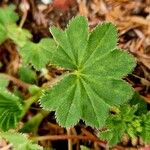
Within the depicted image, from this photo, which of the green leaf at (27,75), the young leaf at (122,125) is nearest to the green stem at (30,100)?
the green leaf at (27,75)

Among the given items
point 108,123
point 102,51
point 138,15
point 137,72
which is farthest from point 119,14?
point 108,123

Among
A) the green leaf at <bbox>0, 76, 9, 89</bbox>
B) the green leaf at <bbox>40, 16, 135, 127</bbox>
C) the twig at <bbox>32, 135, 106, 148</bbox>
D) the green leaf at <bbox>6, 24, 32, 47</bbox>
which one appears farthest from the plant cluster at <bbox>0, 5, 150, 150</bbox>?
the green leaf at <bbox>6, 24, 32, 47</bbox>

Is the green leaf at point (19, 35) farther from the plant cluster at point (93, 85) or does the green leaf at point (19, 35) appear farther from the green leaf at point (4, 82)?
the plant cluster at point (93, 85)

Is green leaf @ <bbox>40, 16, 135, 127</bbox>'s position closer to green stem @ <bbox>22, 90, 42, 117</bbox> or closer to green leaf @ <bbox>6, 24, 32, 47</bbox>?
green stem @ <bbox>22, 90, 42, 117</bbox>

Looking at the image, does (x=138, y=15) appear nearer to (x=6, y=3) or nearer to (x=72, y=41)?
(x=72, y=41)

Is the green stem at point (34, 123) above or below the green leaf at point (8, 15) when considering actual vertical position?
below

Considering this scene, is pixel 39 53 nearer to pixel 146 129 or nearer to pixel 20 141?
pixel 20 141

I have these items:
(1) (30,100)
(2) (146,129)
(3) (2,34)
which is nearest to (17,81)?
(1) (30,100)
